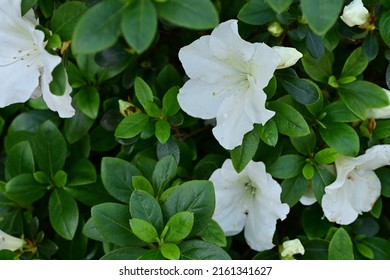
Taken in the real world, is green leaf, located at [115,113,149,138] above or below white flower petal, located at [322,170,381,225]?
above

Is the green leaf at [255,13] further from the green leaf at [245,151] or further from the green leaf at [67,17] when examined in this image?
the green leaf at [67,17]

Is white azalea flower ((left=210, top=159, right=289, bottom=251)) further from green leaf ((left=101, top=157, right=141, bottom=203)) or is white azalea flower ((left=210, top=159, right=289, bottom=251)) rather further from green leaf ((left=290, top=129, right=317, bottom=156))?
green leaf ((left=101, top=157, right=141, bottom=203))

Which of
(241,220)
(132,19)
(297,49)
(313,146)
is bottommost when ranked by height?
(241,220)

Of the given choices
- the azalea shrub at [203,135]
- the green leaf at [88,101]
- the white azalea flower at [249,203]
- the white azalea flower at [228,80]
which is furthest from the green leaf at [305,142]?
the green leaf at [88,101]

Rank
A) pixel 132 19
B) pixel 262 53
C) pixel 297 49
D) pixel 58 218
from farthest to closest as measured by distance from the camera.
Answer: pixel 58 218, pixel 297 49, pixel 262 53, pixel 132 19

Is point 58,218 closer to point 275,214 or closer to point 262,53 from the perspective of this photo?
point 275,214

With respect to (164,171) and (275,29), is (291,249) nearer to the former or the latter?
(164,171)

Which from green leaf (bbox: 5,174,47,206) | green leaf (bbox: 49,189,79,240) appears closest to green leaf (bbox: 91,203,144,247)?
green leaf (bbox: 49,189,79,240)
